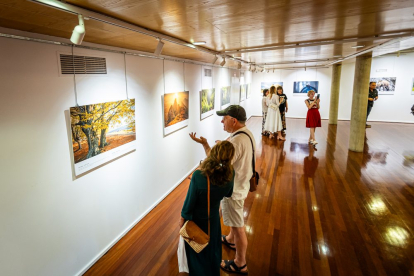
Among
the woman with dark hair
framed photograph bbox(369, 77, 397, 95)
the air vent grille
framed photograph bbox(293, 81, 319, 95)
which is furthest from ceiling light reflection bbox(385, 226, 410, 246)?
framed photograph bbox(293, 81, 319, 95)

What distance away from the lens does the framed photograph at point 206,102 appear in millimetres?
6127

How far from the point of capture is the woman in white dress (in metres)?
8.90

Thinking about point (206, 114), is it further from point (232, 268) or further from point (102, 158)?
point (232, 268)

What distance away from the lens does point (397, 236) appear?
3320mm

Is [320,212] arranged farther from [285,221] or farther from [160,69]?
[160,69]

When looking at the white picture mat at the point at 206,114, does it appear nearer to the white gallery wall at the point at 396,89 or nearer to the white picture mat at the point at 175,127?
the white picture mat at the point at 175,127

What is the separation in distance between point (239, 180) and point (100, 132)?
70.1 inches

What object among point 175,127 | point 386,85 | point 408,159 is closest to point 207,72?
point 175,127

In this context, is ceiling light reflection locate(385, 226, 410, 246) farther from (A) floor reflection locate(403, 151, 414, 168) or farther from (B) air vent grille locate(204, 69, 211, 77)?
(B) air vent grille locate(204, 69, 211, 77)

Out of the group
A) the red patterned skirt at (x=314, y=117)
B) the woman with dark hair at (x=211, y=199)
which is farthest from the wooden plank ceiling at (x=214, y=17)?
the red patterned skirt at (x=314, y=117)

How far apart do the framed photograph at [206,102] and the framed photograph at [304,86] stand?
27.6 feet

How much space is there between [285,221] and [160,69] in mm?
3297

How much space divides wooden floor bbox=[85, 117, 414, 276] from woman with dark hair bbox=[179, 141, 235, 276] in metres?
0.79

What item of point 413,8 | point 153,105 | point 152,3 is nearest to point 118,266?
point 153,105
